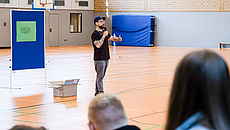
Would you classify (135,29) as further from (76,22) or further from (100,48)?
(100,48)

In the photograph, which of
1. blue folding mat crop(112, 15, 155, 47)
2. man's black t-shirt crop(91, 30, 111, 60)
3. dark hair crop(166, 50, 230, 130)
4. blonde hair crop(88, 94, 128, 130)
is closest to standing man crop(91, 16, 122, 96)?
man's black t-shirt crop(91, 30, 111, 60)

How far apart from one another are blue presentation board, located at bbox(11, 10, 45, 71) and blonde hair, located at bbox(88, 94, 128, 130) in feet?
30.9

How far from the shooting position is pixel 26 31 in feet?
38.1

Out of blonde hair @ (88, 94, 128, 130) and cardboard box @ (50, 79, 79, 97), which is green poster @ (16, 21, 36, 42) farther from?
blonde hair @ (88, 94, 128, 130)

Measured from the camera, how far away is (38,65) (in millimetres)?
11898

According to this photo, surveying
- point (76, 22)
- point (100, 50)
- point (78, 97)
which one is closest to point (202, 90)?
point (100, 50)

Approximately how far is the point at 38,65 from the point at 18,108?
11.1ft

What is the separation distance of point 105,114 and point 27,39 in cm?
982

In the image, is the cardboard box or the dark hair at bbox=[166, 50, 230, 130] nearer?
the dark hair at bbox=[166, 50, 230, 130]

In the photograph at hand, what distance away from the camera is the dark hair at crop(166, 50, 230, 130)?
150 cm

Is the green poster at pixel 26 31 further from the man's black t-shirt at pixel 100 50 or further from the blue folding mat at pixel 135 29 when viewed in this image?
the blue folding mat at pixel 135 29

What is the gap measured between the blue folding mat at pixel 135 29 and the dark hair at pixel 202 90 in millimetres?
30387

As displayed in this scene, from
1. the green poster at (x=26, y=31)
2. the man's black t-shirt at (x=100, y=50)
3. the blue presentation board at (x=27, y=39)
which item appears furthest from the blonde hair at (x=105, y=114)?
the green poster at (x=26, y=31)

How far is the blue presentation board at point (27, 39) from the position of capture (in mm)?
11359
